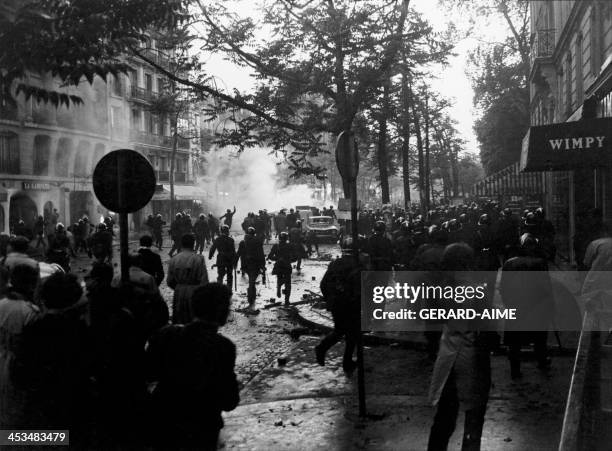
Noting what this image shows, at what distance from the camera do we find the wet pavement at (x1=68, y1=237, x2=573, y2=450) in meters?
5.27

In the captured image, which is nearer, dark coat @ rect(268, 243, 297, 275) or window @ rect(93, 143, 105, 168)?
dark coat @ rect(268, 243, 297, 275)

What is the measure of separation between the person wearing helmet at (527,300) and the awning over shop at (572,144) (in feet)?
17.5

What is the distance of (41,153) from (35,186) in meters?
2.50

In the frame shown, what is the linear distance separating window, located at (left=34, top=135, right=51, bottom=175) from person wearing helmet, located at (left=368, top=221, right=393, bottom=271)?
30591 mm

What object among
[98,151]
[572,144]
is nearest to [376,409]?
[572,144]

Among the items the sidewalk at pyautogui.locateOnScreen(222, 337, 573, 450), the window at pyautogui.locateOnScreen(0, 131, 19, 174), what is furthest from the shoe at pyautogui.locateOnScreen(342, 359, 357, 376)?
the window at pyautogui.locateOnScreen(0, 131, 19, 174)

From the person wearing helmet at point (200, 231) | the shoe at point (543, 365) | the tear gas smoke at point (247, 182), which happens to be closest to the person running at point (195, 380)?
the shoe at point (543, 365)

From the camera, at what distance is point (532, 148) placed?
41.0 feet

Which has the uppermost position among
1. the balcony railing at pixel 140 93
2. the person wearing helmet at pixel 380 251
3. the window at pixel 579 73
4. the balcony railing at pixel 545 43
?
the balcony railing at pixel 140 93

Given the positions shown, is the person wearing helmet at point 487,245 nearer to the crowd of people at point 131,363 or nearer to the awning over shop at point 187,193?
the crowd of people at point 131,363

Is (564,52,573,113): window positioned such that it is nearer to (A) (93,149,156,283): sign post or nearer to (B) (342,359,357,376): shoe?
(B) (342,359,357,376): shoe

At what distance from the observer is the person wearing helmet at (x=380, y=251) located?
11.1m

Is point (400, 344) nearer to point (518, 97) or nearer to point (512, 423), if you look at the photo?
point (512, 423)

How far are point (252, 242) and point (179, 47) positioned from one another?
4.11m
